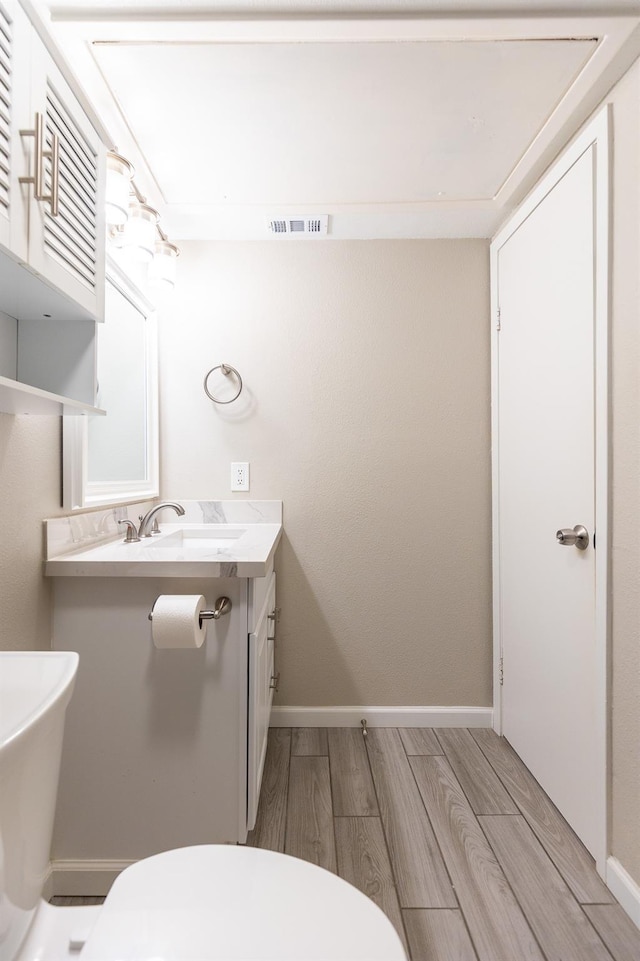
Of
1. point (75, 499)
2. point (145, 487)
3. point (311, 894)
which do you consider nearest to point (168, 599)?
point (75, 499)

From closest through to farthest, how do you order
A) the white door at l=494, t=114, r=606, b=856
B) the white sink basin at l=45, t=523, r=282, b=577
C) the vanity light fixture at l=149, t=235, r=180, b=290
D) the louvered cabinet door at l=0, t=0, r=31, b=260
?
Result: the louvered cabinet door at l=0, t=0, r=31, b=260 → the white sink basin at l=45, t=523, r=282, b=577 → the white door at l=494, t=114, r=606, b=856 → the vanity light fixture at l=149, t=235, r=180, b=290

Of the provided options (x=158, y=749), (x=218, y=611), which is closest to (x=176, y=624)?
(x=218, y=611)

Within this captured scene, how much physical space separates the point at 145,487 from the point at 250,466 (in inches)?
17.7

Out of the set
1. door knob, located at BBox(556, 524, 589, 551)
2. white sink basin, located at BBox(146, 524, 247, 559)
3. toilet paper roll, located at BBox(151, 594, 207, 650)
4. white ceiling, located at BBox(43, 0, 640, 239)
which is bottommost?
toilet paper roll, located at BBox(151, 594, 207, 650)

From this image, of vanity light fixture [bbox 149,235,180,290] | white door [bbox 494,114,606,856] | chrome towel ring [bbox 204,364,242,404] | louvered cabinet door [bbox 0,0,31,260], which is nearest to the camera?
louvered cabinet door [bbox 0,0,31,260]

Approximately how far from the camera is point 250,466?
2.20 metres

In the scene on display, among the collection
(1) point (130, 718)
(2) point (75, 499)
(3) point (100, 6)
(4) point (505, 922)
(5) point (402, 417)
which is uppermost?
(3) point (100, 6)

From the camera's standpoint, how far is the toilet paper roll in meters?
1.17

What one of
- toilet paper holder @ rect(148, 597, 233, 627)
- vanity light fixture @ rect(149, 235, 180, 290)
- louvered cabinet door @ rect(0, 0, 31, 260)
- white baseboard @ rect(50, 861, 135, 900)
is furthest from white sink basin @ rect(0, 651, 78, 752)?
vanity light fixture @ rect(149, 235, 180, 290)

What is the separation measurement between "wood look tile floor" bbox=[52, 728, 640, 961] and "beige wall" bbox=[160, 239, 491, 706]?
317mm

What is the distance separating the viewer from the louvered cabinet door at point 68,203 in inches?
37.2

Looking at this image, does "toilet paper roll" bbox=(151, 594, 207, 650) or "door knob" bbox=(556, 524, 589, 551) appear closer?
"toilet paper roll" bbox=(151, 594, 207, 650)

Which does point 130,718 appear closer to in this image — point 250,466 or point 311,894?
point 311,894

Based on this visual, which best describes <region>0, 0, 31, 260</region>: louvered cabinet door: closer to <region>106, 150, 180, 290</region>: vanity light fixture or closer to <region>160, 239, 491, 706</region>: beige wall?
<region>106, 150, 180, 290</region>: vanity light fixture
